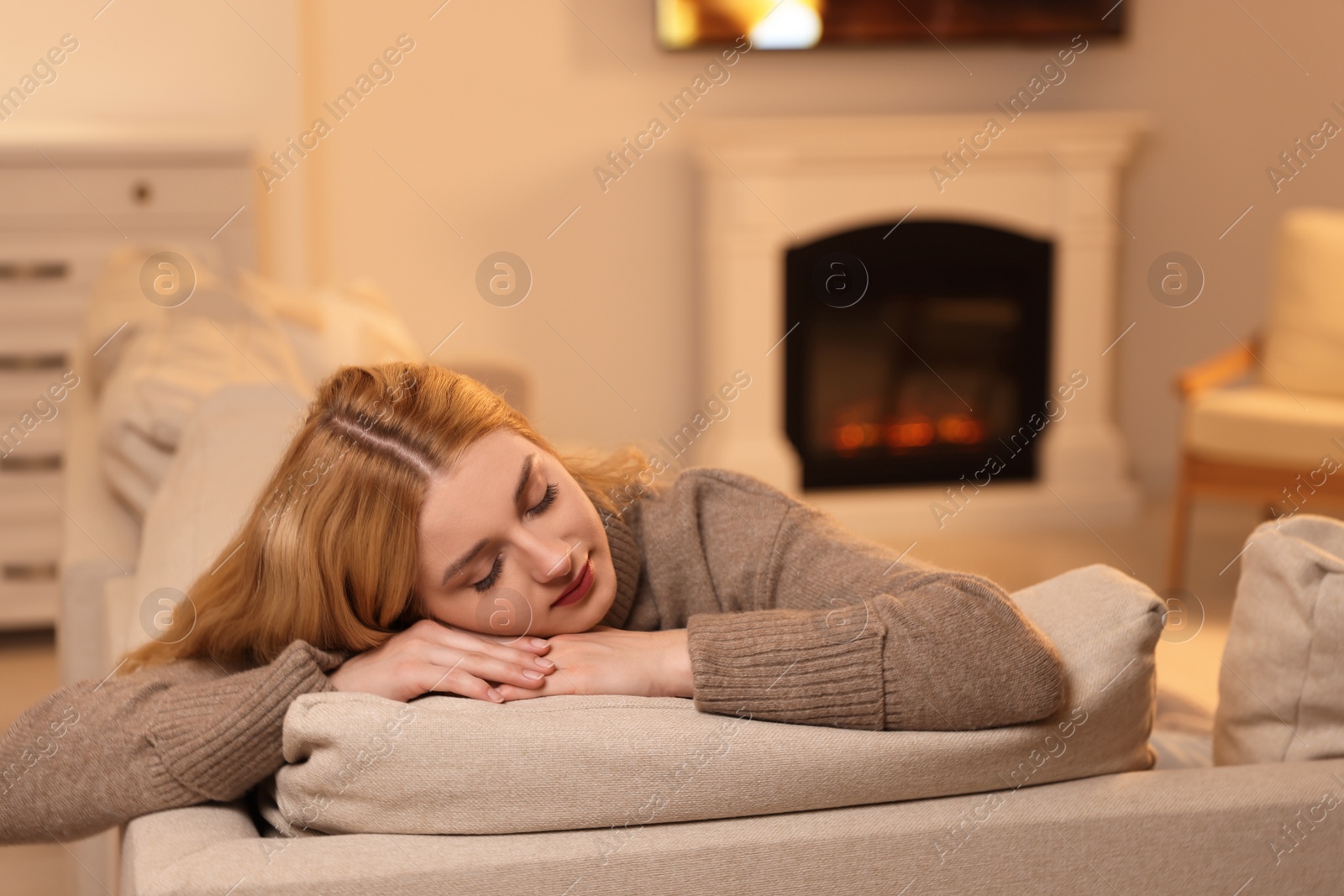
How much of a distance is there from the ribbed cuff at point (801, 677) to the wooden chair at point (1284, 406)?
8.93 ft

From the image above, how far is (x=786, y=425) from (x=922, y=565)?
3.57 metres

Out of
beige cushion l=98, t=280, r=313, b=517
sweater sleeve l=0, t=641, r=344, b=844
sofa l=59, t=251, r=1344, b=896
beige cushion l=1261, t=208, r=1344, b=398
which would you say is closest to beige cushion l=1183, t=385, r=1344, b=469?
beige cushion l=1261, t=208, r=1344, b=398

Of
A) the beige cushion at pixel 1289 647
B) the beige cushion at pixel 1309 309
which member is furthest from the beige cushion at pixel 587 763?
the beige cushion at pixel 1309 309

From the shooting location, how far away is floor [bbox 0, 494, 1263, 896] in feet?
7.85

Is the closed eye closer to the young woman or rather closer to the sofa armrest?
the young woman

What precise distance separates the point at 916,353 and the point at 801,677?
3.92 metres

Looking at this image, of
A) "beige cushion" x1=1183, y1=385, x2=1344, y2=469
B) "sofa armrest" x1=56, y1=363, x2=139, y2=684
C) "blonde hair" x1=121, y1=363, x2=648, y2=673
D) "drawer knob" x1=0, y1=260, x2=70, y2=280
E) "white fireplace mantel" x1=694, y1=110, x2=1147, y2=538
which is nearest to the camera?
"blonde hair" x1=121, y1=363, x2=648, y2=673

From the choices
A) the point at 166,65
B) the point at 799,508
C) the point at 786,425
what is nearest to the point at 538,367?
the point at 786,425

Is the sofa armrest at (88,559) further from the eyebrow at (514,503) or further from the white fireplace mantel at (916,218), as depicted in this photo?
the white fireplace mantel at (916,218)

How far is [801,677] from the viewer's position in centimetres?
99

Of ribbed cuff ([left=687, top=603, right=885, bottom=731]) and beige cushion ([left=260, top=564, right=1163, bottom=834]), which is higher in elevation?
ribbed cuff ([left=687, top=603, right=885, bottom=731])

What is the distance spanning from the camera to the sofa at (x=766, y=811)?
0.90 meters

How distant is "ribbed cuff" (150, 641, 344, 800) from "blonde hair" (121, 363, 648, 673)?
83 mm

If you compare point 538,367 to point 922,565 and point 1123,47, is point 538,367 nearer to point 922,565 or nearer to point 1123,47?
point 1123,47
